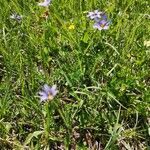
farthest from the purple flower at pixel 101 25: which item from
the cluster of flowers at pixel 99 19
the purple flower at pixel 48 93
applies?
the purple flower at pixel 48 93

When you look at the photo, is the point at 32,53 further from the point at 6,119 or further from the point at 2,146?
the point at 2,146

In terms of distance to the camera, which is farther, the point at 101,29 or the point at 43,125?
the point at 101,29

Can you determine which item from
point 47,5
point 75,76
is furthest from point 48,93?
point 47,5

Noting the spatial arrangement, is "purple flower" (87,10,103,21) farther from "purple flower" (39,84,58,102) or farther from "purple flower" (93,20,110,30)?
"purple flower" (39,84,58,102)

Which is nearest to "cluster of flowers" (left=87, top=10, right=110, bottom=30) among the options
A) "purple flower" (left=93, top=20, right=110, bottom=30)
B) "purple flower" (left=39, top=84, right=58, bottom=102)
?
"purple flower" (left=93, top=20, right=110, bottom=30)

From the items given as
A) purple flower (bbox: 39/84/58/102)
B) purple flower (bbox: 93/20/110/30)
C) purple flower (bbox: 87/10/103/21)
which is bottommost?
purple flower (bbox: 39/84/58/102)

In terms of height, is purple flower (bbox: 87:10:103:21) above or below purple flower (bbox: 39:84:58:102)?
above

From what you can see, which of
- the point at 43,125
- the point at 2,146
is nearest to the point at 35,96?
the point at 43,125
